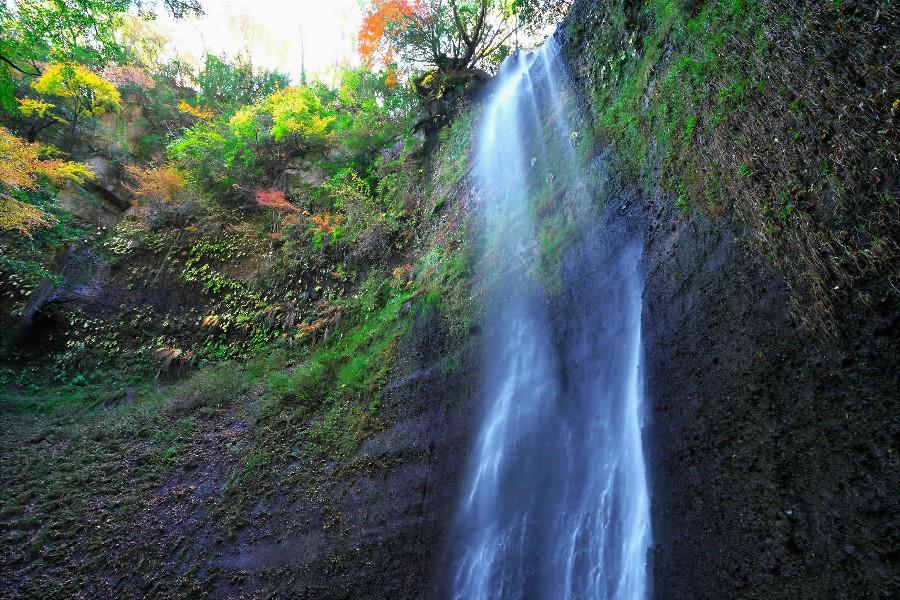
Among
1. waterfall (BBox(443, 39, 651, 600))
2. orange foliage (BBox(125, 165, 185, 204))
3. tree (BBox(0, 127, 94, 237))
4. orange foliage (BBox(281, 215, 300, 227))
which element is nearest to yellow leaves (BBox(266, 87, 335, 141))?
orange foliage (BBox(281, 215, 300, 227))

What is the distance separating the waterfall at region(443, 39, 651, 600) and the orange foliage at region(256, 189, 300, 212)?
24.7ft

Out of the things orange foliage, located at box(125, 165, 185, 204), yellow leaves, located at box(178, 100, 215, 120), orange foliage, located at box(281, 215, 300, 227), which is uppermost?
yellow leaves, located at box(178, 100, 215, 120)

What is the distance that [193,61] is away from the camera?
21.0 metres

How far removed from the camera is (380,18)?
432 inches

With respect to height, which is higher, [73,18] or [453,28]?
[453,28]

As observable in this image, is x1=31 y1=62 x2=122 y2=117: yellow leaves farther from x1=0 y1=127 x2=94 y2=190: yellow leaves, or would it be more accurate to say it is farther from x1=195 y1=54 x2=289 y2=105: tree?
x1=195 y1=54 x2=289 y2=105: tree

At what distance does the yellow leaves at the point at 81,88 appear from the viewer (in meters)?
12.4

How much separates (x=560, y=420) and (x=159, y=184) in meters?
14.0

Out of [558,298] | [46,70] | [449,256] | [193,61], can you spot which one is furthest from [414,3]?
[193,61]

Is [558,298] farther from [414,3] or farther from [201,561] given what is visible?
[414,3]

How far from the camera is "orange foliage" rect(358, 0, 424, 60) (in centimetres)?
1045

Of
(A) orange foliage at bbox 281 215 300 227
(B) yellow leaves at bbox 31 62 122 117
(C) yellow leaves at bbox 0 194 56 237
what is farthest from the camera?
Result: (B) yellow leaves at bbox 31 62 122 117

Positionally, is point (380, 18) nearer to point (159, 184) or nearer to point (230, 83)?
point (159, 184)

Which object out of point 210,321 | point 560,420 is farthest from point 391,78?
point 560,420
